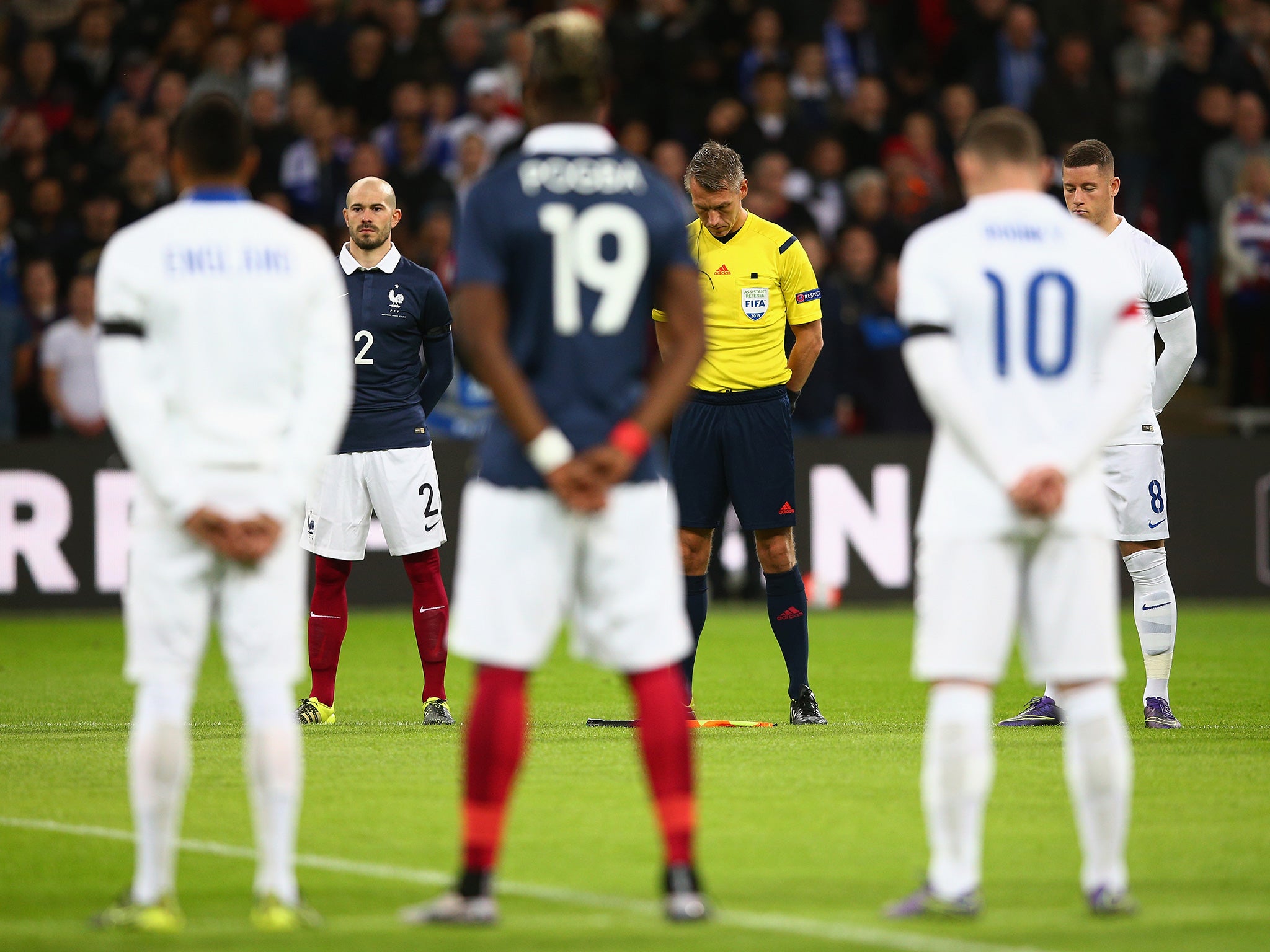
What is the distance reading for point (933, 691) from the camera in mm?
5148

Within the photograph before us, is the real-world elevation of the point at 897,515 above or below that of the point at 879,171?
below

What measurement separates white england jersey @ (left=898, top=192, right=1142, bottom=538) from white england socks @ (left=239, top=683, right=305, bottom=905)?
1.84 m

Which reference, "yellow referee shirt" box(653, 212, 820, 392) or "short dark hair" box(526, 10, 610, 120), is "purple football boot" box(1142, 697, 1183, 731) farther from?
"short dark hair" box(526, 10, 610, 120)

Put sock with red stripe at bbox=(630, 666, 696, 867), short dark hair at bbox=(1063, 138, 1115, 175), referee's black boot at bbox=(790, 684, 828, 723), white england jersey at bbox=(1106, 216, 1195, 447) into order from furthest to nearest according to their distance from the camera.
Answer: referee's black boot at bbox=(790, 684, 828, 723), white england jersey at bbox=(1106, 216, 1195, 447), short dark hair at bbox=(1063, 138, 1115, 175), sock with red stripe at bbox=(630, 666, 696, 867)

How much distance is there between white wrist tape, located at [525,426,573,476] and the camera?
4953 millimetres

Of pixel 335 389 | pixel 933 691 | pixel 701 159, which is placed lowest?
pixel 933 691

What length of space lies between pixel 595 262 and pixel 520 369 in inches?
14.3

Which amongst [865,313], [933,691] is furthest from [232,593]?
[865,313]

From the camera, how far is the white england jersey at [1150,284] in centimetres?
896

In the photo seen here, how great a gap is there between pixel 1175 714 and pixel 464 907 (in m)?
5.83

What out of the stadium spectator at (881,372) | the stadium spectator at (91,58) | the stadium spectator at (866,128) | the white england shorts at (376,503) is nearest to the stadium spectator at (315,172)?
the stadium spectator at (91,58)

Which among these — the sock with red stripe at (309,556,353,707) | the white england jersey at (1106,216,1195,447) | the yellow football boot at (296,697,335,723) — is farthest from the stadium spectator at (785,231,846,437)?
the yellow football boot at (296,697,335,723)

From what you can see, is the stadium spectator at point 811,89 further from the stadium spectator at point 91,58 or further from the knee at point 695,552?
the knee at point 695,552

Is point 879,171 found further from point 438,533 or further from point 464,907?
point 464,907
